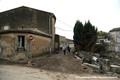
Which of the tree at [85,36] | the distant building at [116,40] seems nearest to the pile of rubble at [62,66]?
the tree at [85,36]

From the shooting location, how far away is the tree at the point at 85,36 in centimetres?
1598

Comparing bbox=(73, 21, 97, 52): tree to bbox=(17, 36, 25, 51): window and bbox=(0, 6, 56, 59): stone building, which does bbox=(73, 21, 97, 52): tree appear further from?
bbox=(17, 36, 25, 51): window

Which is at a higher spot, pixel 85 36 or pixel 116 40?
pixel 85 36

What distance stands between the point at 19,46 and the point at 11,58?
5.57 feet

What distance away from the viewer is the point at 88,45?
1559cm

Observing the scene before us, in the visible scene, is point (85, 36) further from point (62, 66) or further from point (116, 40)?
point (116, 40)

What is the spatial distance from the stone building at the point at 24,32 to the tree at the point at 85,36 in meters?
5.01

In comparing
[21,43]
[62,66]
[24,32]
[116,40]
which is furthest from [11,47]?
[116,40]

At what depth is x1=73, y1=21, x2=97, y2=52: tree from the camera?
1598cm

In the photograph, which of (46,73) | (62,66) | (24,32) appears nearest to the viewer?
(46,73)

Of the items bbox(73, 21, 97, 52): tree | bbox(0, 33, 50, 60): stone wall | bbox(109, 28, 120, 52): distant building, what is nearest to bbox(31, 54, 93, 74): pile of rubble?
bbox(0, 33, 50, 60): stone wall

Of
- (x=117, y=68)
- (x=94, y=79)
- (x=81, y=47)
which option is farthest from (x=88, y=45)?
(x=94, y=79)

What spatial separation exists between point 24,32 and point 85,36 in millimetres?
10517

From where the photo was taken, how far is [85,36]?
644 inches
